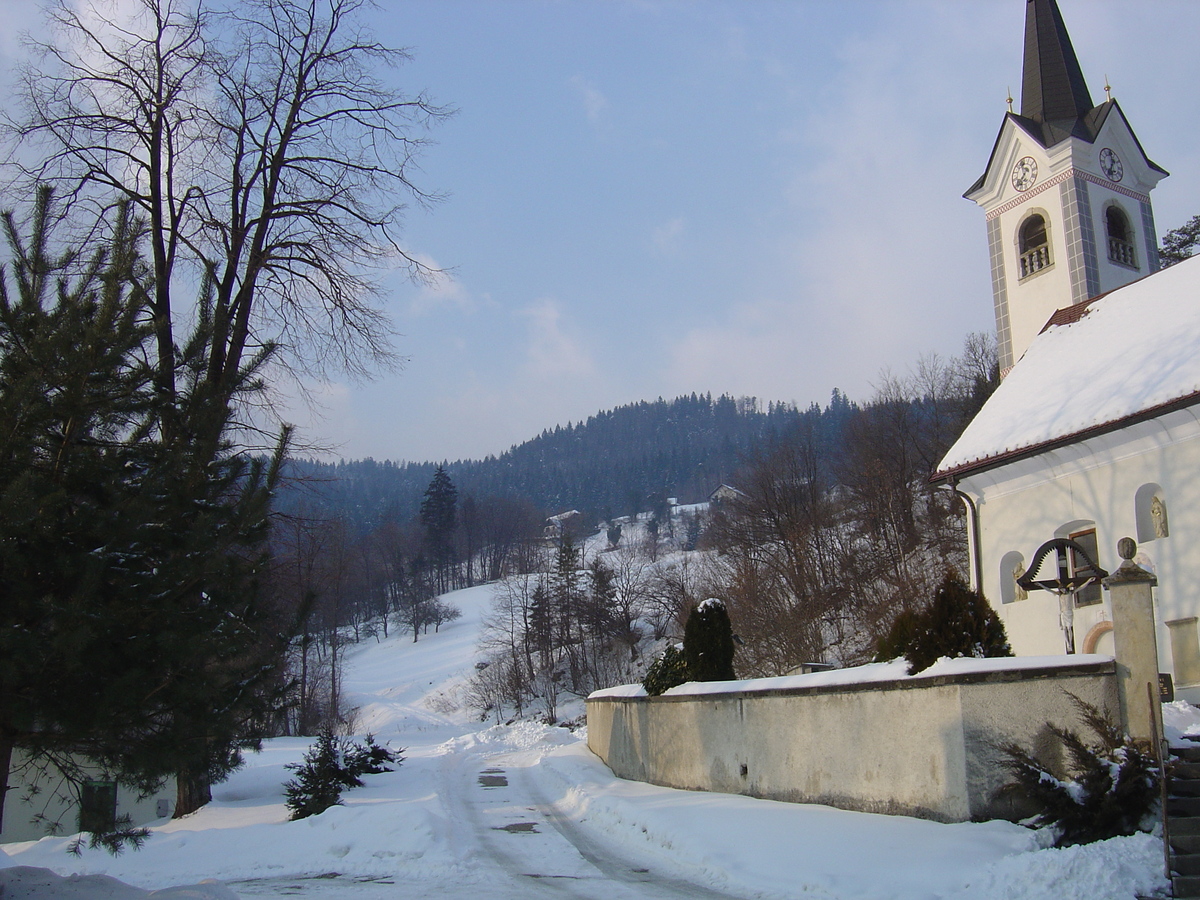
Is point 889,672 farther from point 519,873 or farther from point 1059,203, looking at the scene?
point 1059,203

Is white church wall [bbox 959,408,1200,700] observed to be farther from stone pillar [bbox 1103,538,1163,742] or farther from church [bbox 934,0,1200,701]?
stone pillar [bbox 1103,538,1163,742]

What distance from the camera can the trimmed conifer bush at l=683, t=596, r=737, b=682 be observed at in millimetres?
17750

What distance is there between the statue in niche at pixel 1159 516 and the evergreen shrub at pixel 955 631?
200 inches

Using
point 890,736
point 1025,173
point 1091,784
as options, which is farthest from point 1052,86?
point 1091,784

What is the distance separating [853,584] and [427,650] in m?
49.3

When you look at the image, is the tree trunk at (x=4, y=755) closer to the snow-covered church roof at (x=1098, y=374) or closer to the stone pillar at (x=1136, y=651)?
the stone pillar at (x=1136, y=651)

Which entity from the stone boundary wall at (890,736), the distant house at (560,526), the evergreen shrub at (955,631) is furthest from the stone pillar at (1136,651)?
the distant house at (560,526)

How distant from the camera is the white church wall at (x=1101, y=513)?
1429cm

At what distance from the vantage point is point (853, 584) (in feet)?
138

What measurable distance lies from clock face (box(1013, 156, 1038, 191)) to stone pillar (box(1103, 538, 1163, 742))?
831 inches

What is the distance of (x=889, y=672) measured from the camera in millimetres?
11727

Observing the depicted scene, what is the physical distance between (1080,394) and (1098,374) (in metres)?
0.57

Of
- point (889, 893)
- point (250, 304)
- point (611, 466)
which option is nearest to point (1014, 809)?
Result: point (889, 893)

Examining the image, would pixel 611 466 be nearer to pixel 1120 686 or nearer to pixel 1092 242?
pixel 1092 242
